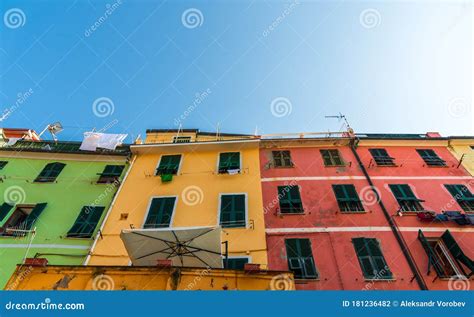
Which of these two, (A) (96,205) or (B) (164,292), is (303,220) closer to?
(B) (164,292)

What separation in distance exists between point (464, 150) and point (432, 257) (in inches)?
314

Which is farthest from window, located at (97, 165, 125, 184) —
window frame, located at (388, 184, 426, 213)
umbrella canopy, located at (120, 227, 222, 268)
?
window frame, located at (388, 184, 426, 213)

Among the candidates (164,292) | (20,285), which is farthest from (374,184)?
(20,285)

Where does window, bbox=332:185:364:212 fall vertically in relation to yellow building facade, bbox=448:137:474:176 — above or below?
below

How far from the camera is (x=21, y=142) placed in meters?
18.5

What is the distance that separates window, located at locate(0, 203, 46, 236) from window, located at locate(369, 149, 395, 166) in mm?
15872

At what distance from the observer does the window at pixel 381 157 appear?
15555 millimetres

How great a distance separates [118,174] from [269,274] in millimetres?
10830

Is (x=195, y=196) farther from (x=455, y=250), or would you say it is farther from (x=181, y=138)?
(x=455, y=250)

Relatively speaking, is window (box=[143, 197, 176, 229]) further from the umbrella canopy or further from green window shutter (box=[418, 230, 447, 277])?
green window shutter (box=[418, 230, 447, 277])

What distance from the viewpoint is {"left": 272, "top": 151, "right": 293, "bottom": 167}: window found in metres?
15.9
